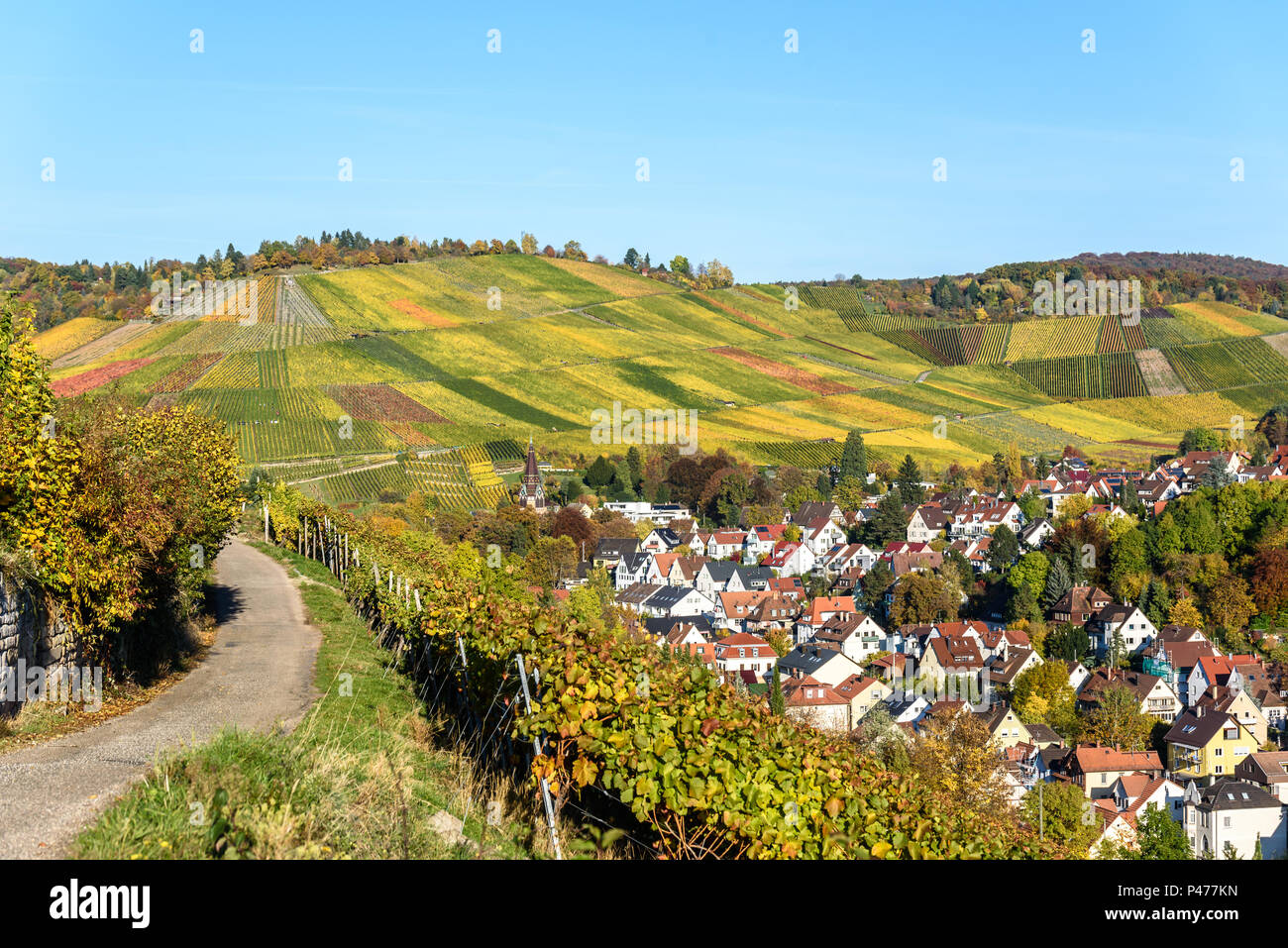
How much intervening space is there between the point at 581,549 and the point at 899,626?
2480 centimetres

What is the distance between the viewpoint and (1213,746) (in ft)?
174

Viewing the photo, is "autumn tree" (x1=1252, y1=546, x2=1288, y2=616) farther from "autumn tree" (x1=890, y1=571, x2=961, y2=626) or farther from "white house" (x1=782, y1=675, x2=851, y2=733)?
"white house" (x1=782, y1=675, x2=851, y2=733)

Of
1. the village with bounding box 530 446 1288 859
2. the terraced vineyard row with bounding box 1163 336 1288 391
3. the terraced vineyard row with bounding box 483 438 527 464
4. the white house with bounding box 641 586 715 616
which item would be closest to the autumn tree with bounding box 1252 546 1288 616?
the village with bounding box 530 446 1288 859

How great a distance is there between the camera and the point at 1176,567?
7950 centimetres

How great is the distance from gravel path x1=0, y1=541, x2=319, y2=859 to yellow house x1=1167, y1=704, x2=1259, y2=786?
45424 millimetres

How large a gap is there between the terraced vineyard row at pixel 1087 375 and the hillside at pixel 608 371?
1.00 feet

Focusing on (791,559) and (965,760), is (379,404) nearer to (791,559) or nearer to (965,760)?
(791,559)

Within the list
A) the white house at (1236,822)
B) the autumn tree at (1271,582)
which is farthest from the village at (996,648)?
the autumn tree at (1271,582)

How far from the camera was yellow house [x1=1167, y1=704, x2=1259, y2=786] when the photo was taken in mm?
53000

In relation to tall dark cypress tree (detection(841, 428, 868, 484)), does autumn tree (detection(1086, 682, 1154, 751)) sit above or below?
below

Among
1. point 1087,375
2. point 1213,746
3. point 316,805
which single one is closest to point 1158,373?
point 1087,375

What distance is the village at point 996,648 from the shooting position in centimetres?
4666

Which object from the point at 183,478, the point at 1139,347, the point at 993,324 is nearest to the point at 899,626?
the point at 183,478

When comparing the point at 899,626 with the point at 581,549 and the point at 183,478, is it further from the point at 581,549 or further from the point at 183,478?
the point at 183,478
